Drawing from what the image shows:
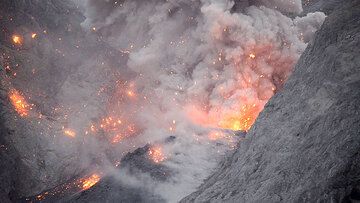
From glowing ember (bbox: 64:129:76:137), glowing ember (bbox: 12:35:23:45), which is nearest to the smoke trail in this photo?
glowing ember (bbox: 64:129:76:137)

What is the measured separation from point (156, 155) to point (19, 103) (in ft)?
31.3

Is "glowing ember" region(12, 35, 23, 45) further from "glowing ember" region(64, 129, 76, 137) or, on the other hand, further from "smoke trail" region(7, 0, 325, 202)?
"glowing ember" region(64, 129, 76, 137)

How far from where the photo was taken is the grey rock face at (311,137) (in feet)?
18.9

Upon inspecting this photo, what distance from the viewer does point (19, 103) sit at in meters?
20.1

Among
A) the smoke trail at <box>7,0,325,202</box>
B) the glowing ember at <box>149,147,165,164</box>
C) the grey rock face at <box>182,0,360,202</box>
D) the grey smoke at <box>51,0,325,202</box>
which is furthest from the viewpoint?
the grey smoke at <box>51,0,325,202</box>

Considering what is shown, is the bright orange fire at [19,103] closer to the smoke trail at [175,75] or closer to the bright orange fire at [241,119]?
the smoke trail at [175,75]

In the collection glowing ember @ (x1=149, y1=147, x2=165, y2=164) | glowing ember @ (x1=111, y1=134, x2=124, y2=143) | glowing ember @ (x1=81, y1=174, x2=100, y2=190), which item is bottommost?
glowing ember @ (x1=149, y1=147, x2=165, y2=164)

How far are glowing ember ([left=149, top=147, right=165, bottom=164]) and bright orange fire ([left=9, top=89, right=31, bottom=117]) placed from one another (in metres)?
8.42

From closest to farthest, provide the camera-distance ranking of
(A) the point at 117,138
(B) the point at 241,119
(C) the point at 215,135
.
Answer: (C) the point at 215,135 → (B) the point at 241,119 → (A) the point at 117,138

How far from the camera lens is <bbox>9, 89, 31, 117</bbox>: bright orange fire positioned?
64.2ft

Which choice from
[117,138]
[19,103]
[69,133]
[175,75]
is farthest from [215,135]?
[19,103]

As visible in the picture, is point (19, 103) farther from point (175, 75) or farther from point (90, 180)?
point (175, 75)

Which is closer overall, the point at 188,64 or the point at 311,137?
the point at 311,137

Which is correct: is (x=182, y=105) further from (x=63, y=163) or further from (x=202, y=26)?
(x=63, y=163)
